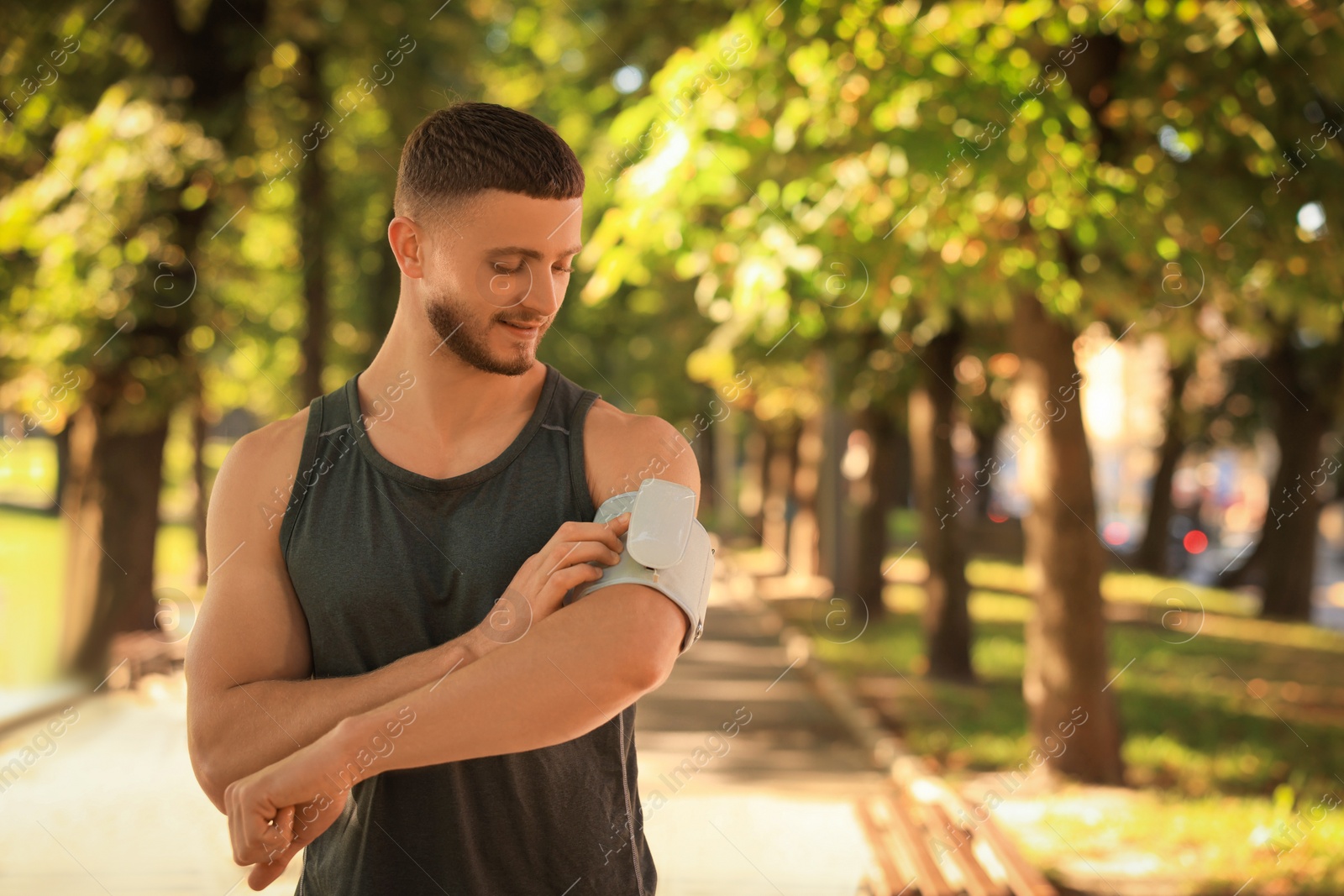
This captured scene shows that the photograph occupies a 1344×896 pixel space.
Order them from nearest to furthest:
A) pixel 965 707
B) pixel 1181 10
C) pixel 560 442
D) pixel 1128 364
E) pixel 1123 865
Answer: pixel 560 442, pixel 1181 10, pixel 1123 865, pixel 965 707, pixel 1128 364

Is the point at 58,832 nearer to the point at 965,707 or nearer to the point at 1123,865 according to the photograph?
the point at 1123,865

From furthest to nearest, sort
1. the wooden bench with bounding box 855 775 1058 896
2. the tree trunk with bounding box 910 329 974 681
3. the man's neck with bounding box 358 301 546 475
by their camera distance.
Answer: the tree trunk with bounding box 910 329 974 681, the wooden bench with bounding box 855 775 1058 896, the man's neck with bounding box 358 301 546 475

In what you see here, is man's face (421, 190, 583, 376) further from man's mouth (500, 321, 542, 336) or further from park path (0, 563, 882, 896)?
park path (0, 563, 882, 896)

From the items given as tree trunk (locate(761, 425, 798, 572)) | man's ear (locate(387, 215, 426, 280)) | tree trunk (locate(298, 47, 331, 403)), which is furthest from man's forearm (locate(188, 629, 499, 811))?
tree trunk (locate(761, 425, 798, 572))

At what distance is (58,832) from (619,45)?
6951mm

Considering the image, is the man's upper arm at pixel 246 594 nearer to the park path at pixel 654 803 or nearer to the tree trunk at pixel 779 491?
the park path at pixel 654 803

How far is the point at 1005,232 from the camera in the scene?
6.03m

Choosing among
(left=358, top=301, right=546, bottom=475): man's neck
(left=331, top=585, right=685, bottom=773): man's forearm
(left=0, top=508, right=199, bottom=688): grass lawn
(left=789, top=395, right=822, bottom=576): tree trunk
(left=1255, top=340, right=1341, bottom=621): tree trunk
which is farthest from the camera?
(left=789, top=395, right=822, bottom=576): tree trunk

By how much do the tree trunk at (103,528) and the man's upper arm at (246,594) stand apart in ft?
25.3

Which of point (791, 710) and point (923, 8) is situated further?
point (791, 710)

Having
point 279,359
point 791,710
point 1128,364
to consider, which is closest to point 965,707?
point 791,710

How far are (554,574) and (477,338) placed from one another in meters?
0.35

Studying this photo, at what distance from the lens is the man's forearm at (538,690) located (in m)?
1.58

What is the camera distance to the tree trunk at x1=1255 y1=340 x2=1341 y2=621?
54.7 ft
